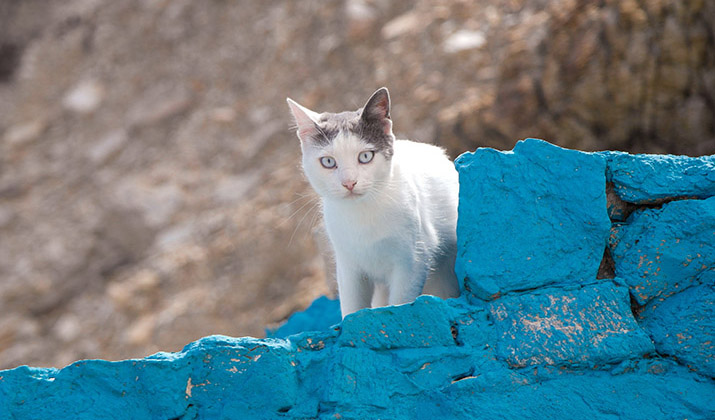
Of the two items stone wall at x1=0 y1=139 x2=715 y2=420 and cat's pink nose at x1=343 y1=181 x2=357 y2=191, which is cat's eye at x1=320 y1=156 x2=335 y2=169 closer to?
cat's pink nose at x1=343 y1=181 x2=357 y2=191

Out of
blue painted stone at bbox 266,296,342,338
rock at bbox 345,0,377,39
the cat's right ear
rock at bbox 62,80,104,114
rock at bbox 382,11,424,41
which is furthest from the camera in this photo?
rock at bbox 62,80,104,114

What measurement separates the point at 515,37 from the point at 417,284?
471cm

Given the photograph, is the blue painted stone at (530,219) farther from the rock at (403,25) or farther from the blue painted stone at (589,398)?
the rock at (403,25)

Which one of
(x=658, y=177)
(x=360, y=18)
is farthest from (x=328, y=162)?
(x=360, y=18)

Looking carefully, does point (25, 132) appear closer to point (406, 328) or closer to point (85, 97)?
point (85, 97)

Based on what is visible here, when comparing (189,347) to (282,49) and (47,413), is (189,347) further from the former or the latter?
(282,49)

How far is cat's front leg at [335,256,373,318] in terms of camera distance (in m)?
2.24

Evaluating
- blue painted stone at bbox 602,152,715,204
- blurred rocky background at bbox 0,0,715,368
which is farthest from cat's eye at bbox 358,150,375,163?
blurred rocky background at bbox 0,0,715,368

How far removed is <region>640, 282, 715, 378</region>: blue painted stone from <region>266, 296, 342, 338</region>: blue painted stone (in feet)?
5.38

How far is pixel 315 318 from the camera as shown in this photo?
Answer: 337cm

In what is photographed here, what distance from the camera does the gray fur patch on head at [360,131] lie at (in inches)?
83.1

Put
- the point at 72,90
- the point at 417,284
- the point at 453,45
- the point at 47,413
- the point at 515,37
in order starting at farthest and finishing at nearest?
the point at 72,90 → the point at 453,45 → the point at 515,37 → the point at 417,284 → the point at 47,413

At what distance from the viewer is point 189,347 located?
5.60ft

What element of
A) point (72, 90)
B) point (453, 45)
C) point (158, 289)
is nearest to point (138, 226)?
point (158, 289)
